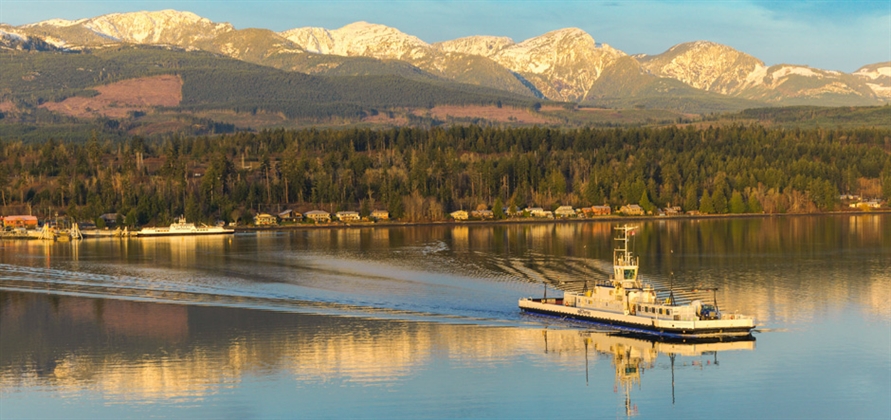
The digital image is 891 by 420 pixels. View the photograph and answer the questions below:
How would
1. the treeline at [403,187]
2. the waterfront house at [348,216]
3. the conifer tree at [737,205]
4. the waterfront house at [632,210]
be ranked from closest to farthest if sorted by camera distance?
the waterfront house at [348,216], the treeline at [403,187], the conifer tree at [737,205], the waterfront house at [632,210]

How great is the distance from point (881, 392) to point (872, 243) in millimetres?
76187

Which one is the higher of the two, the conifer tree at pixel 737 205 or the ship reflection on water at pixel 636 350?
the conifer tree at pixel 737 205

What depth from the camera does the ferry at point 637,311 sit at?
2271 inches

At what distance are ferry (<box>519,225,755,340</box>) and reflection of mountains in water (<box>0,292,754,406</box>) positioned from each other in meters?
1.21

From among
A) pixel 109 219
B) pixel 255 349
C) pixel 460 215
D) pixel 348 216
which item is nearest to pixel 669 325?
pixel 255 349

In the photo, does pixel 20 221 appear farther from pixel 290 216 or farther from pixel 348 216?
pixel 348 216

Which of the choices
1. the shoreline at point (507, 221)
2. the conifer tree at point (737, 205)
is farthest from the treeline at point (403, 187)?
the shoreline at point (507, 221)

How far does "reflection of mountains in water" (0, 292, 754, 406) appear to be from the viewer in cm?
5094

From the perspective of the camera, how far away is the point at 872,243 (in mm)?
117750

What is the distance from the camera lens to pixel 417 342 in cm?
5828

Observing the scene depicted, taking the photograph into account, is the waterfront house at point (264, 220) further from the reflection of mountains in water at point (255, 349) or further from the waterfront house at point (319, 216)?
the reflection of mountains in water at point (255, 349)

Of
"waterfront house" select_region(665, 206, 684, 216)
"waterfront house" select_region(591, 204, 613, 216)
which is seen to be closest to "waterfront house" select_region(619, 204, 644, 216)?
"waterfront house" select_region(591, 204, 613, 216)

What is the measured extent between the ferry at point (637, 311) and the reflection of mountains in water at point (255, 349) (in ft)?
3.97

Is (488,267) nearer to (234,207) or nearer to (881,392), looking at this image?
(881,392)
